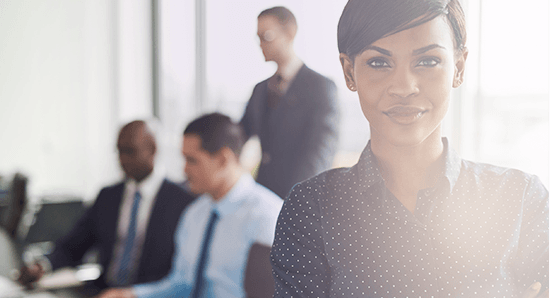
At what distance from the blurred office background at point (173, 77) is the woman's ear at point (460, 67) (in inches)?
0.8

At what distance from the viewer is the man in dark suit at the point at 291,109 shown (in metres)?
0.81

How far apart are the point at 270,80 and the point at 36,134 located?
2648 millimetres

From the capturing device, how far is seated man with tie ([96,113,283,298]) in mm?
1178

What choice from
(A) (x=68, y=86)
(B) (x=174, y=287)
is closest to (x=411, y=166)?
(B) (x=174, y=287)

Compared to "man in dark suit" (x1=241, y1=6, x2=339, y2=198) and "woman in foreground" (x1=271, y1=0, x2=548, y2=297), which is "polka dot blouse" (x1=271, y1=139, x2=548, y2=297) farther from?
"man in dark suit" (x1=241, y1=6, x2=339, y2=198)

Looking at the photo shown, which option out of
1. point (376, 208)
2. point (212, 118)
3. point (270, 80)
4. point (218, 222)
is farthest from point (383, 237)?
point (212, 118)

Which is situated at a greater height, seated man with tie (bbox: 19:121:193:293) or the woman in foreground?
the woman in foreground

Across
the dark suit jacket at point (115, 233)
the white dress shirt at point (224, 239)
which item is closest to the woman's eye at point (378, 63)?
the white dress shirt at point (224, 239)

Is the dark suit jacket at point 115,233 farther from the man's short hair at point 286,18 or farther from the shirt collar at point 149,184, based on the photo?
the man's short hair at point 286,18

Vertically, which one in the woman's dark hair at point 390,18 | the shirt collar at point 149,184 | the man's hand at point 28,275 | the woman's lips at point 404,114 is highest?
the woman's dark hair at point 390,18

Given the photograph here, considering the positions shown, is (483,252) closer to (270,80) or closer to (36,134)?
(270,80)

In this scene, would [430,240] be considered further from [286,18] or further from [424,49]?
[286,18]

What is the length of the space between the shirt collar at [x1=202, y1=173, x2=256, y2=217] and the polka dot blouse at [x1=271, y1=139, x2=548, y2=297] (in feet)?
2.07

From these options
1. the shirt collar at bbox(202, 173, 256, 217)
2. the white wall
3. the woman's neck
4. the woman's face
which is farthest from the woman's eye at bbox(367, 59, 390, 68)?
the white wall
